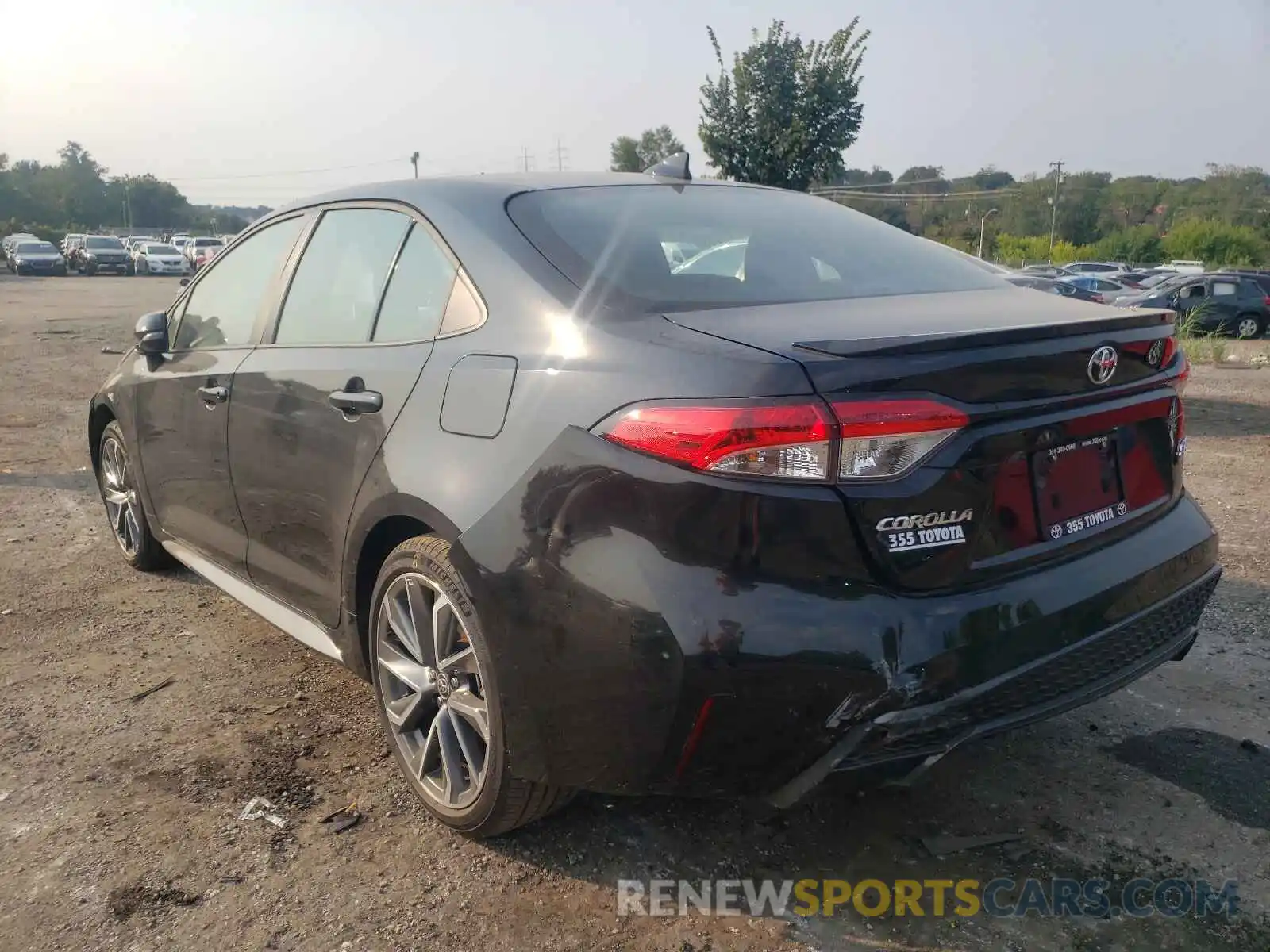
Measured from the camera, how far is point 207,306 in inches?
156

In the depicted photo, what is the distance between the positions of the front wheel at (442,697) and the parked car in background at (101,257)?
47542 mm

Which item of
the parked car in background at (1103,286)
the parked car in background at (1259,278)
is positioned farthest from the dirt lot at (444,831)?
the parked car in background at (1103,286)

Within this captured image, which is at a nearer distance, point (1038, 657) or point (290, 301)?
point (1038, 657)

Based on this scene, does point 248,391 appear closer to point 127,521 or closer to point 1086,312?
point 127,521

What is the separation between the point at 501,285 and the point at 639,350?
54cm

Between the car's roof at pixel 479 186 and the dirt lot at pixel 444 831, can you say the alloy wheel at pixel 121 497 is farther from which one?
the car's roof at pixel 479 186

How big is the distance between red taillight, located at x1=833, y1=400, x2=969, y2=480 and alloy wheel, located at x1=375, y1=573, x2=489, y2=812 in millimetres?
1020

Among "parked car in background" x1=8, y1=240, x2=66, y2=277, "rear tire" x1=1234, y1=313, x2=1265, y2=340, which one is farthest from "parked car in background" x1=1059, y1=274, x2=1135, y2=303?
"parked car in background" x1=8, y1=240, x2=66, y2=277

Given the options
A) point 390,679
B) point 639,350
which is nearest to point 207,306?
point 390,679

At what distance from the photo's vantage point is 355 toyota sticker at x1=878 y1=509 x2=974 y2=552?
1988 millimetres

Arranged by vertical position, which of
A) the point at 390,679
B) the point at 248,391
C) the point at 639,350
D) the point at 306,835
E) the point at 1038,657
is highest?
the point at 639,350

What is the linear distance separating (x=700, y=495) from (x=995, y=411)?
0.64m

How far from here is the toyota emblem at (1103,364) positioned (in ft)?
7.54

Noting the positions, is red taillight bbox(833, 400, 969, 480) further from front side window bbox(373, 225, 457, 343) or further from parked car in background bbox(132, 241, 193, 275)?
parked car in background bbox(132, 241, 193, 275)
